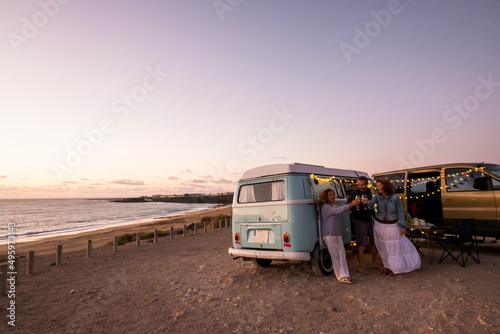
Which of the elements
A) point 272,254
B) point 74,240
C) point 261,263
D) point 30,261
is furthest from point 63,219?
point 272,254

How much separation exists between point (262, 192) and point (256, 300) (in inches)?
92.3

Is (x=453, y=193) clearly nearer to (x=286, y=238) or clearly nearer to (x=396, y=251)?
(x=396, y=251)

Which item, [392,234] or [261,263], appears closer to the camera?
[392,234]

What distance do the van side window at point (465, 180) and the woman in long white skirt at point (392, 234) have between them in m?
3.51

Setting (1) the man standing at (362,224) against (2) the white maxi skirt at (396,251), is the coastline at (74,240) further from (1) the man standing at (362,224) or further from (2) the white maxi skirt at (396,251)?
(2) the white maxi skirt at (396,251)

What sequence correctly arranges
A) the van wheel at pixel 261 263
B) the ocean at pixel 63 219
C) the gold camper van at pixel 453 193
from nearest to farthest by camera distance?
the van wheel at pixel 261 263, the gold camper van at pixel 453 193, the ocean at pixel 63 219

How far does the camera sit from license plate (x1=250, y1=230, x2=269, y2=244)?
19.5ft

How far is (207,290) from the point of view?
→ 5.66 m

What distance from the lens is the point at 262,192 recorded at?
6.39 metres

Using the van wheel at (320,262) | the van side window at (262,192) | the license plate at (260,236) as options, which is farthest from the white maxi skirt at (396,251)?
the license plate at (260,236)

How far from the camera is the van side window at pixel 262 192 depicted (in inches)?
236

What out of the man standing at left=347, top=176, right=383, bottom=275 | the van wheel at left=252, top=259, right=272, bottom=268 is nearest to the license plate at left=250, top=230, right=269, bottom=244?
the van wheel at left=252, top=259, right=272, bottom=268

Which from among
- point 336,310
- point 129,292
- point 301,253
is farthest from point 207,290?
point 336,310

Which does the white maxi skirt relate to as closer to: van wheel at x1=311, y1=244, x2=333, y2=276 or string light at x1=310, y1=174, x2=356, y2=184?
van wheel at x1=311, y1=244, x2=333, y2=276
